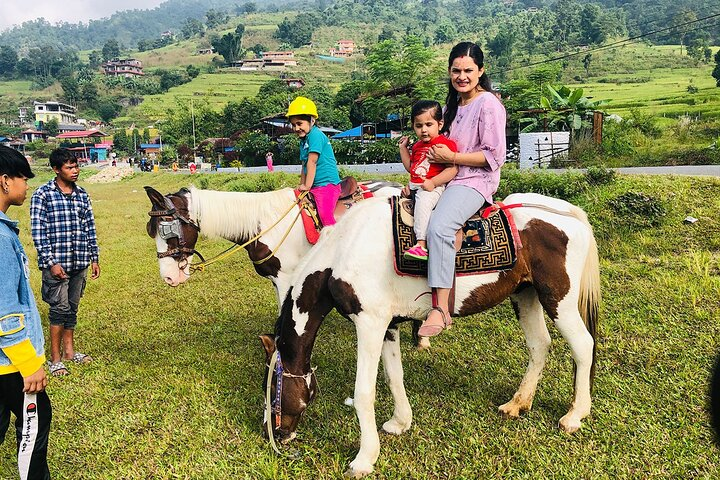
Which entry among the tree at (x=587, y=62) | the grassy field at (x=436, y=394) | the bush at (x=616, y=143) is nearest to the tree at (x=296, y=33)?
the tree at (x=587, y=62)

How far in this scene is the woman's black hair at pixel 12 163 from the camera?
2523 millimetres

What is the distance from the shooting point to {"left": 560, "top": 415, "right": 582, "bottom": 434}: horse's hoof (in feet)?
11.6

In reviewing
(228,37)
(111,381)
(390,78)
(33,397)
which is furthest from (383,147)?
(228,37)

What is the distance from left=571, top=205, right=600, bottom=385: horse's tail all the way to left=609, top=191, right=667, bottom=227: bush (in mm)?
4762

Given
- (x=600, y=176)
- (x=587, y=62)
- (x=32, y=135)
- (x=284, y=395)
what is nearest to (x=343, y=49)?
(x=587, y=62)

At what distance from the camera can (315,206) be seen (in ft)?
17.1

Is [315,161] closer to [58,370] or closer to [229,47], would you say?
[58,370]

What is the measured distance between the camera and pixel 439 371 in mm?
4629

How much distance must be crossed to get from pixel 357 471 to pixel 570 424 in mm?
1698

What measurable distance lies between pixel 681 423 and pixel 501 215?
6.90 feet

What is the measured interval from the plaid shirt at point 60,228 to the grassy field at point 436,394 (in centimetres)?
127

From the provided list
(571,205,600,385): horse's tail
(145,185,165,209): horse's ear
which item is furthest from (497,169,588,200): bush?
(145,185,165,209): horse's ear

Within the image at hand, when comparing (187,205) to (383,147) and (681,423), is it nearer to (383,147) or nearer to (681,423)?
(681,423)

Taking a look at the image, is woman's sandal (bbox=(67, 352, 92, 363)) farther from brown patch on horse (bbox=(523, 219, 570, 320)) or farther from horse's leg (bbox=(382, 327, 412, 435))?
brown patch on horse (bbox=(523, 219, 570, 320))
